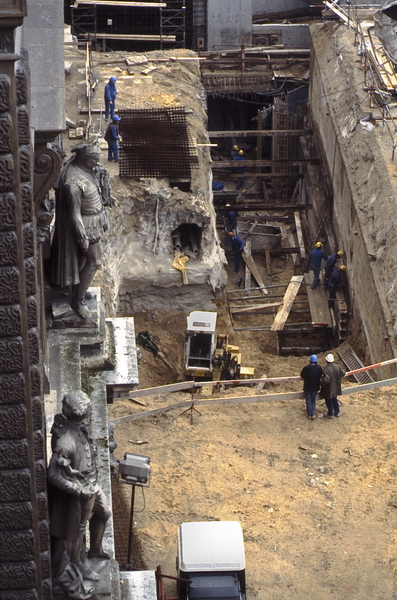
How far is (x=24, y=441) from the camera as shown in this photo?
10188 millimetres

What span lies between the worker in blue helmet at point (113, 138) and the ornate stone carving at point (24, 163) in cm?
1707

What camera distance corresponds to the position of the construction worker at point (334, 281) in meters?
28.4

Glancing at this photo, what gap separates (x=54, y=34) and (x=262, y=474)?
1030 cm

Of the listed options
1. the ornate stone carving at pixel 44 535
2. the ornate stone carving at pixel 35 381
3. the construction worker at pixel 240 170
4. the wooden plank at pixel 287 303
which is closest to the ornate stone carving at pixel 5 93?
the ornate stone carving at pixel 35 381

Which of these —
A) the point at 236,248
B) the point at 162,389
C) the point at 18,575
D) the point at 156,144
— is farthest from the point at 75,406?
the point at 236,248

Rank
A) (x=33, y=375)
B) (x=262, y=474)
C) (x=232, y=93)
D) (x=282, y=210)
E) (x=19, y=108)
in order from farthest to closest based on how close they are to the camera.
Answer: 1. (x=232, y=93)
2. (x=282, y=210)
3. (x=262, y=474)
4. (x=33, y=375)
5. (x=19, y=108)

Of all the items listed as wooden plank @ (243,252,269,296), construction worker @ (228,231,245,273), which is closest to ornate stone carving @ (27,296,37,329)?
wooden plank @ (243,252,269,296)

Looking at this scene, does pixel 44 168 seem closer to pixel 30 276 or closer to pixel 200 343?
pixel 30 276

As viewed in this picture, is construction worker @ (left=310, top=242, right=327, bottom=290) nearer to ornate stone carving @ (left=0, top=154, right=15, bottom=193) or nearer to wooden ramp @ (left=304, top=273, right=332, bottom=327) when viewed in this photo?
wooden ramp @ (left=304, top=273, right=332, bottom=327)

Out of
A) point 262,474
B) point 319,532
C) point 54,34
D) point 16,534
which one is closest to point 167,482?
point 262,474

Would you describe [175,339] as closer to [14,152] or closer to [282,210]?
[282,210]

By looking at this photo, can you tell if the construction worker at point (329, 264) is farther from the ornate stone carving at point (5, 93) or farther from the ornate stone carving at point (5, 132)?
the ornate stone carving at point (5, 93)

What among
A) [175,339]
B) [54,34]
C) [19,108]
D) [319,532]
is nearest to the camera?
[19,108]

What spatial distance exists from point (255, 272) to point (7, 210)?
2389 centimetres
